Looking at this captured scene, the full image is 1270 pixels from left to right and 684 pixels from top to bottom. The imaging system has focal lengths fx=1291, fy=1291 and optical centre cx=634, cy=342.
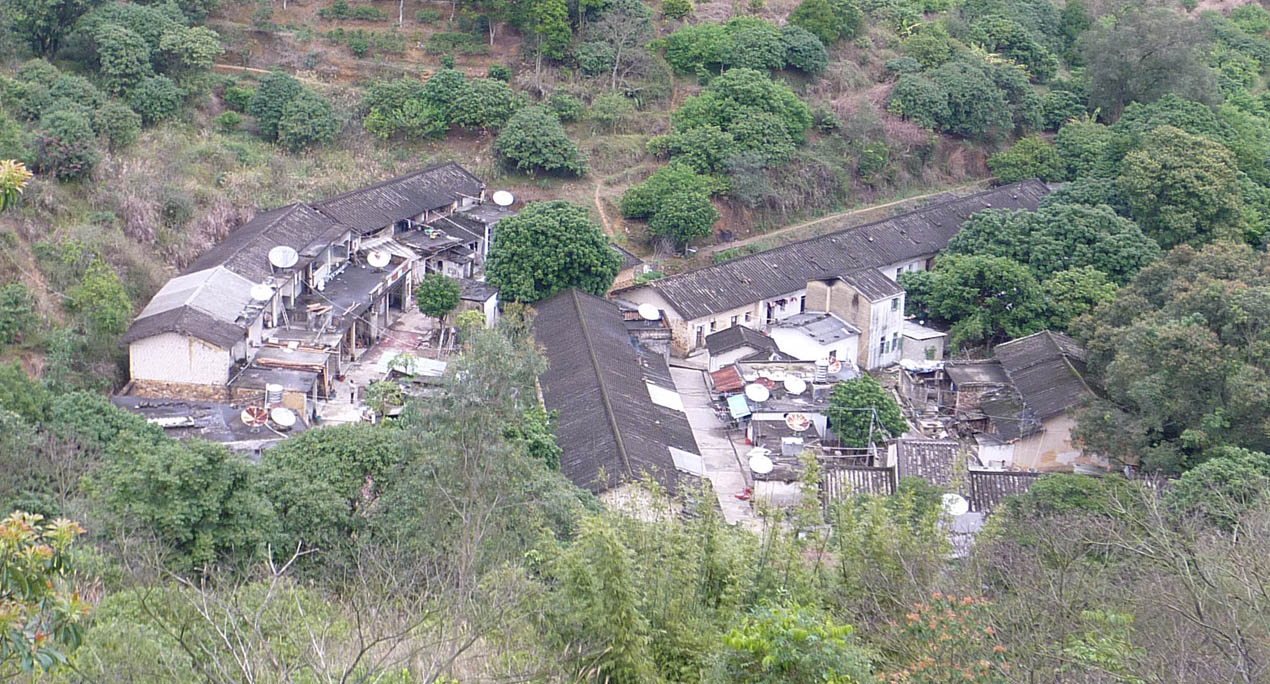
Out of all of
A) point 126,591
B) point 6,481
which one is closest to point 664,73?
point 6,481

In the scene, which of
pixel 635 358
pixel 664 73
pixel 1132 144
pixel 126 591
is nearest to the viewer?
pixel 126 591

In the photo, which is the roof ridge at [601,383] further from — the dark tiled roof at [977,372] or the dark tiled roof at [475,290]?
the dark tiled roof at [977,372]

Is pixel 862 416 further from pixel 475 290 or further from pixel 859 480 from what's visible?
pixel 475 290

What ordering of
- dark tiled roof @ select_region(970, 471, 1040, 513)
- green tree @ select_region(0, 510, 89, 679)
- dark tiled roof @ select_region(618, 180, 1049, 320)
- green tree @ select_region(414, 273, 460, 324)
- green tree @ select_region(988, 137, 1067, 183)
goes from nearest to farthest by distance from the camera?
1. green tree @ select_region(0, 510, 89, 679)
2. dark tiled roof @ select_region(970, 471, 1040, 513)
3. green tree @ select_region(414, 273, 460, 324)
4. dark tiled roof @ select_region(618, 180, 1049, 320)
5. green tree @ select_region(988, 137, 1067, 183)

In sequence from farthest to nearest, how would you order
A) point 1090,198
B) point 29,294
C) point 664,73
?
point 664,73, point 1090,198, point 29,294

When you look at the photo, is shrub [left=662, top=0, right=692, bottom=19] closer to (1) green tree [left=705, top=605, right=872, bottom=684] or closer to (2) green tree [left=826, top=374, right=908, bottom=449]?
(2) green tree [left=826, top=374, right=908, bottom=449]

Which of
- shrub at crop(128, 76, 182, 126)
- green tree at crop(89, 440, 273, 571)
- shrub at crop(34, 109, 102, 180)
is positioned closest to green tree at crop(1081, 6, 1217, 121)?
shrub at crop(128, 76, 182, 126)

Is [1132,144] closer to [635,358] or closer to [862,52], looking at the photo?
[862,52]
